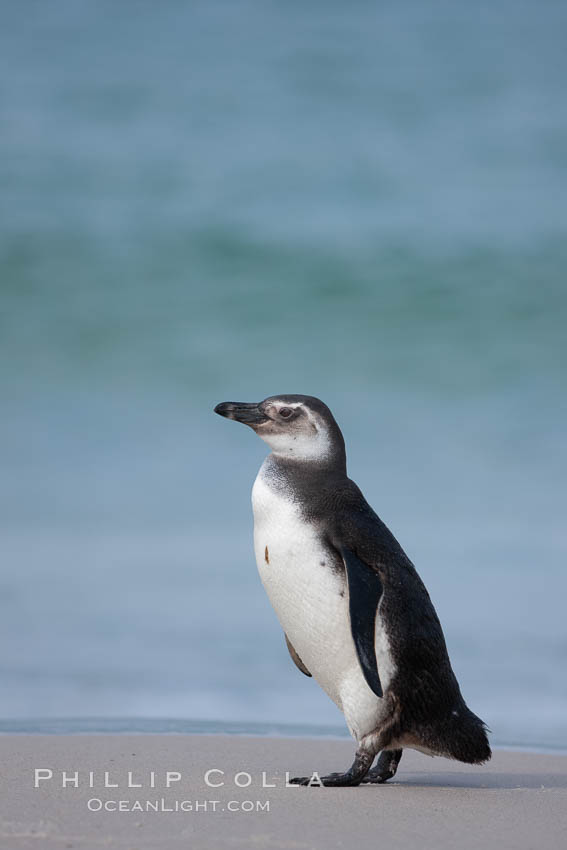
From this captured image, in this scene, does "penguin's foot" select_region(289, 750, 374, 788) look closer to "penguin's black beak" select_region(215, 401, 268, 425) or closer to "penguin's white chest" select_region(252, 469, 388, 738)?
"penguin's white chest" select_region(252, 469, 388, 738)

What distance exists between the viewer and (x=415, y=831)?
3449mm

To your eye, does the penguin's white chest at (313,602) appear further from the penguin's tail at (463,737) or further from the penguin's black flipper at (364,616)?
the penguin's tail at (463,737)

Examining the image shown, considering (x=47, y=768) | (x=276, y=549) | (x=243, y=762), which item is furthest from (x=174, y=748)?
(x=276, y=549)

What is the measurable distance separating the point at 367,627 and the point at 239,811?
38.0 inches

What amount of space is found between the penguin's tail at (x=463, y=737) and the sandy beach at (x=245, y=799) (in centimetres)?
13

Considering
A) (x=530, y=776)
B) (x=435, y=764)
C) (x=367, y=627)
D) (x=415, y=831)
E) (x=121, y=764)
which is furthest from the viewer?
(x=435, y=764)

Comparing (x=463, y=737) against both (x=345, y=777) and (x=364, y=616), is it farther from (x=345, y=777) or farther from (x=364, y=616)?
(x=364, y=616)

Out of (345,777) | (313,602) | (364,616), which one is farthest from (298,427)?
(345,777)

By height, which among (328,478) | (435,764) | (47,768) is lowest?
(435,764)

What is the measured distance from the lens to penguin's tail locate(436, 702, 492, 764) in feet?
14.9

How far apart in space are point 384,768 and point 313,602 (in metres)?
0.84

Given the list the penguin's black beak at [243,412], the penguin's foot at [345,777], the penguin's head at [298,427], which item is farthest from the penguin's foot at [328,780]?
the penguin's black beak at [243,412]

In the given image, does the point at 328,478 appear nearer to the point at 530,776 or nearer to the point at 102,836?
the point at 530,776

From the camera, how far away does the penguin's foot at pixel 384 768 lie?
4.66m
